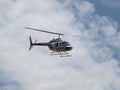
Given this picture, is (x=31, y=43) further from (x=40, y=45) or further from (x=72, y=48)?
(x=72, y=48)

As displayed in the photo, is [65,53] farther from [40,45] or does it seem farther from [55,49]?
[40,45]

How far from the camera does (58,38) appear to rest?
13988cm

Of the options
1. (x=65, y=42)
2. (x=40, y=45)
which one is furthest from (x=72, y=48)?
(x=40, y=45)

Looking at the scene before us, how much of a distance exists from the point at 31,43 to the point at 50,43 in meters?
9.57

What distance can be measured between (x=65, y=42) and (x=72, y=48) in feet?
12.2

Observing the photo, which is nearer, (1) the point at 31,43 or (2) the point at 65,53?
(2) the point at 65,53

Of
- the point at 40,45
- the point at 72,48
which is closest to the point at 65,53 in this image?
the point at 72,48

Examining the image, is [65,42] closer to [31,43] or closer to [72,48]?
[72,48]

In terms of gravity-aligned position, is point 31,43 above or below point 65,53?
above

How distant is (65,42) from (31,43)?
1521 cm

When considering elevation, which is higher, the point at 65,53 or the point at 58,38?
the point at 58,38

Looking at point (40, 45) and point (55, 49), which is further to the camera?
point (40, 45)

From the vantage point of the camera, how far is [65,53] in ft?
432

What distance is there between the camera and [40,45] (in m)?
145
